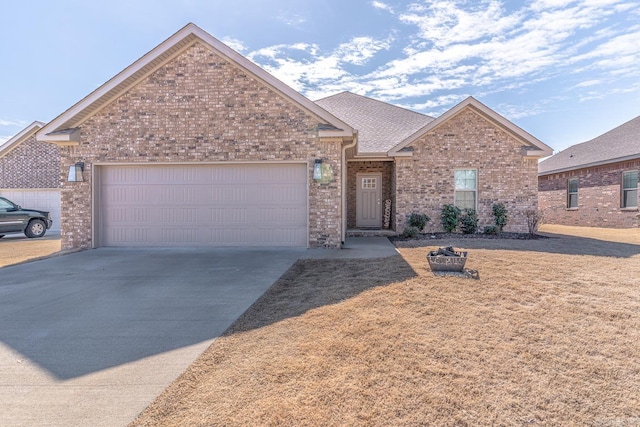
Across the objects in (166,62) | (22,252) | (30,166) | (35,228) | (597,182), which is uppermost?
(166,62)

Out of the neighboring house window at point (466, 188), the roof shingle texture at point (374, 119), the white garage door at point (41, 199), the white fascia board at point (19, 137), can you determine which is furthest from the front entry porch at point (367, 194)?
the white fascia board at point (19, 137)

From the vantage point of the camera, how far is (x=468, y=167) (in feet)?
40.8

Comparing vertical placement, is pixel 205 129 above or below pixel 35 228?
above

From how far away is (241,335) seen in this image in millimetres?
3648

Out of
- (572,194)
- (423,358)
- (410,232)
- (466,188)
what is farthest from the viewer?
(572,194)

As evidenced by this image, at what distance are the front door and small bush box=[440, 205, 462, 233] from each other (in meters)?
3.04

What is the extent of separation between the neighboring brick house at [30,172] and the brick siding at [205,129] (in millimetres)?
9118

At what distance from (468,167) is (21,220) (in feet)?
58.5

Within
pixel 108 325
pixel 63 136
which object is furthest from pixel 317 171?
pixel 63 136

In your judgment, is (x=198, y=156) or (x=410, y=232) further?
(x=410, y=232)

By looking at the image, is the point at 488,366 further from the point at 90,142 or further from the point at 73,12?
the point at 73,12

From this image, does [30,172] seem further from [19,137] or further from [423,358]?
[423,358]

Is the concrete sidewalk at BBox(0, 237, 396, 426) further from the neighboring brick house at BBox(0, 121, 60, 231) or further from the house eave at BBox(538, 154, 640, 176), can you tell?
the house eave at BBox(538, 154, 640, 176)

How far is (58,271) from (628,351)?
924 cm
